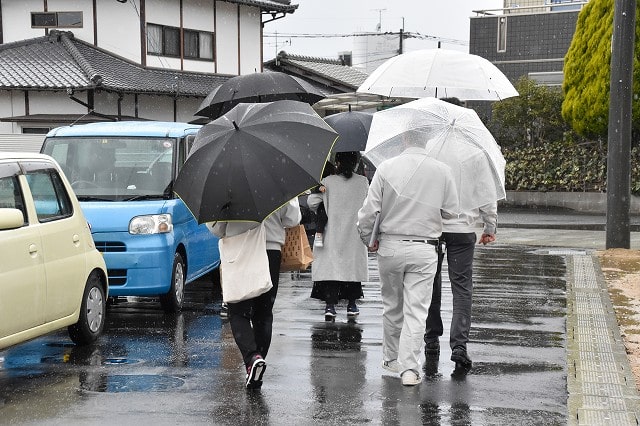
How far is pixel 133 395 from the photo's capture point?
6.27 metres

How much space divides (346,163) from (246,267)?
109 inches

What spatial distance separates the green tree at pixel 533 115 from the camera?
27094mm

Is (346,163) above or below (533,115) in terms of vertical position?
below

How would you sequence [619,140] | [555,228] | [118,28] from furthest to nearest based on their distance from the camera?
[118,28], [555,228], [619,140]

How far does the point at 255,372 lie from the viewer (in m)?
6.37

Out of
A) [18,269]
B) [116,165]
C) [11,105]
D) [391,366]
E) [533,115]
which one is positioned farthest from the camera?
[533,115]

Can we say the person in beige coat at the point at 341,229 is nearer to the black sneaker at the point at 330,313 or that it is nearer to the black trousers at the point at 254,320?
the black sneaker at the point at 330,313

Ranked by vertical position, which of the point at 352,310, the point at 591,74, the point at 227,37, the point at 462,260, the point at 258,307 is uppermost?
the point at 227,37

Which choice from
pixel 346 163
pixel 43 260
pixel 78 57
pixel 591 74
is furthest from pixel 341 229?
pixel 78 57

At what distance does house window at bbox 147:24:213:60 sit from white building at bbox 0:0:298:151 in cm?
3

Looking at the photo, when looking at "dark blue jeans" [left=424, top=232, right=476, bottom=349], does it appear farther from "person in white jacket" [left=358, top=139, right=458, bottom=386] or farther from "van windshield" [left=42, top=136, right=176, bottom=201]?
"van windshield" [left=42, top=136, right=176, bottom=201]

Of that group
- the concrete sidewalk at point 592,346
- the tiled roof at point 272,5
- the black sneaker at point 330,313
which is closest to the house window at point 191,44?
the tiled roof at point 272,5

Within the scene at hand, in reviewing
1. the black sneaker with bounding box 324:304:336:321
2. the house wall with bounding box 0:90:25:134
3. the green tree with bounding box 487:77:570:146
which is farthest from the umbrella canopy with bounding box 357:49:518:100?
the green tree with bounding box 487:77:570:146

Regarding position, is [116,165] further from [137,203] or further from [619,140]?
[619,140]
